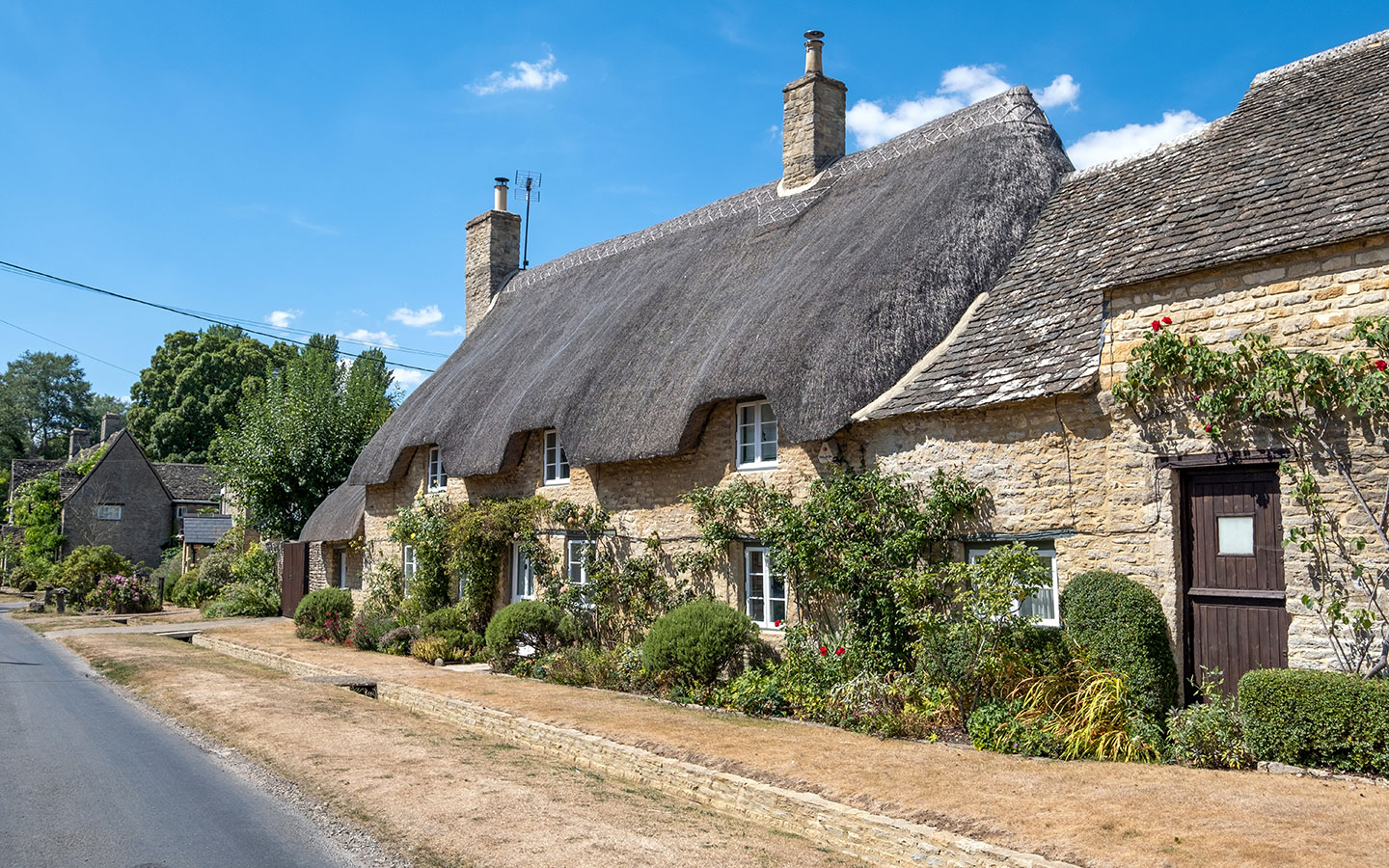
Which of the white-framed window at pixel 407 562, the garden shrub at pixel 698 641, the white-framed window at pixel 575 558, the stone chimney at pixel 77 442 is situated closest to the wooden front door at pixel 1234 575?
the garden shrub at pixel 698 641

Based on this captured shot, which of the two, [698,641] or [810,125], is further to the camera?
[810,125]

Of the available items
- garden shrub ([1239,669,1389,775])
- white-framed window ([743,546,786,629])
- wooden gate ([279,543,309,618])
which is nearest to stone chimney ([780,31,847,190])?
white-framed window ([743,546,786,629])

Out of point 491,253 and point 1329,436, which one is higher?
point 491,253

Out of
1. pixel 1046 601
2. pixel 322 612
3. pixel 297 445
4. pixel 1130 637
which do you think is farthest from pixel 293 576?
pixel 1130 637

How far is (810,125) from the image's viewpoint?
723 inches

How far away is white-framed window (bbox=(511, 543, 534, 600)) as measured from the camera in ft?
57.7

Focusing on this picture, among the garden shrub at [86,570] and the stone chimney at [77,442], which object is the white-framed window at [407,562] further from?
the stone chimney at [77,442]

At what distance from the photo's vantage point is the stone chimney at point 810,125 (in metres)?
18.2

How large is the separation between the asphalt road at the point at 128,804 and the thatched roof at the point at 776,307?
6.90 meters

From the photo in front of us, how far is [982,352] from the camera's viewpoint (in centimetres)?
1129

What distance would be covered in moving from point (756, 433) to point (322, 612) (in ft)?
42.8

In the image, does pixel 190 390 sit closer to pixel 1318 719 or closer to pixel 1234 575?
pixel 1234 575

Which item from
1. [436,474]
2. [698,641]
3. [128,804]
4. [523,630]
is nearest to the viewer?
[128,804]

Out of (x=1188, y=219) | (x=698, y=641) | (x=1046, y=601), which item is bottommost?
(x=698, y=641)
